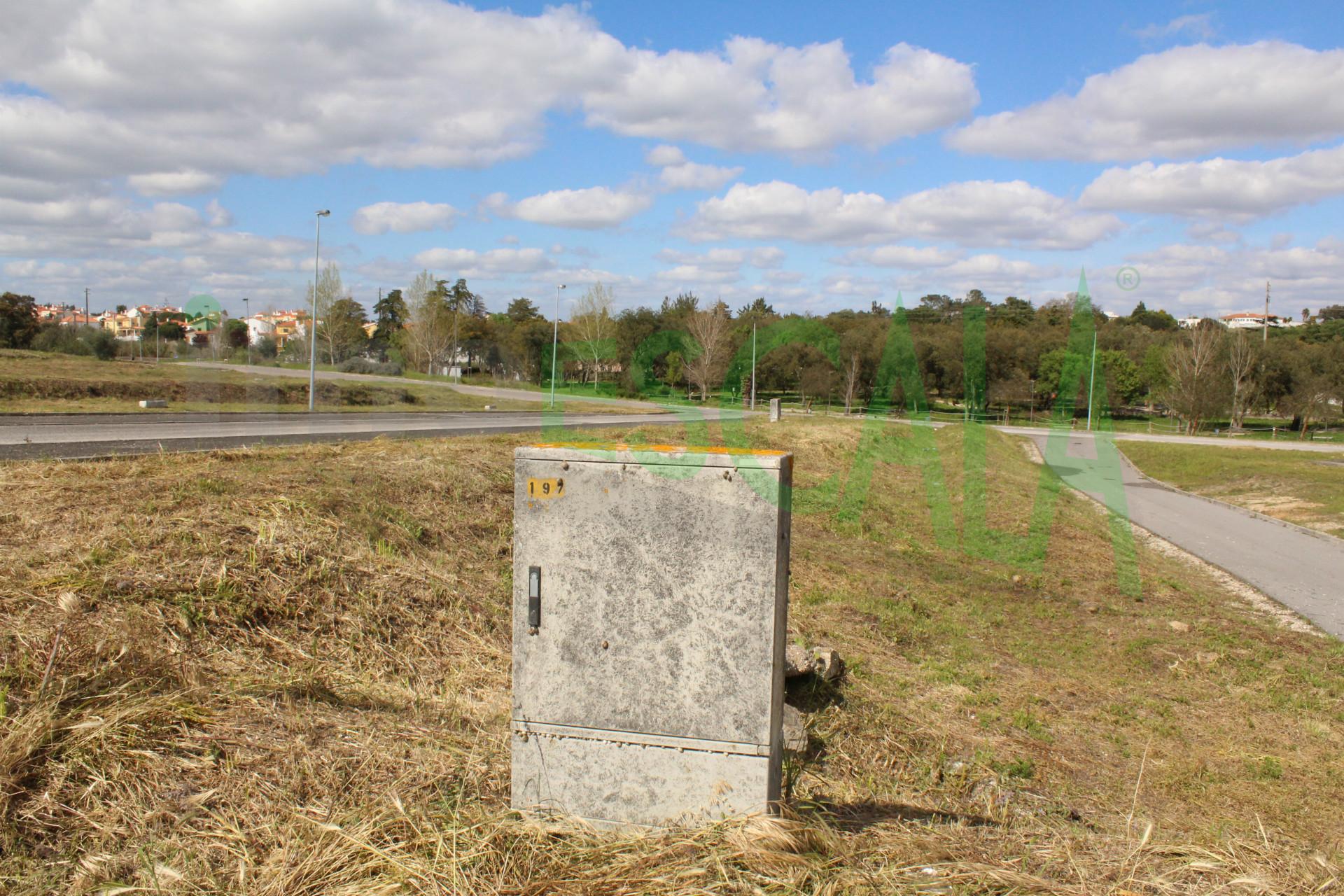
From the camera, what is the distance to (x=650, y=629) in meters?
3.31

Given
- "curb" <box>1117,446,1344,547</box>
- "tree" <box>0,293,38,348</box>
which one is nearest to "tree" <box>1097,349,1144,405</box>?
→ "curb" <box>1117,446,1344,547</box>

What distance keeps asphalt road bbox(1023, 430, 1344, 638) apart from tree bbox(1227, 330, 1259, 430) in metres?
33.1

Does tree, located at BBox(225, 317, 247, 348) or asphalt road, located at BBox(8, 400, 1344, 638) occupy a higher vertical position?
tree, located at BBox(225, 317, 247, 348)

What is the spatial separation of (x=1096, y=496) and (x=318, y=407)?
85.2 ft

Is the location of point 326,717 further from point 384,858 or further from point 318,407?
point 318,407

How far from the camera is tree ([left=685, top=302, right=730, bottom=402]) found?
1038 centimetres

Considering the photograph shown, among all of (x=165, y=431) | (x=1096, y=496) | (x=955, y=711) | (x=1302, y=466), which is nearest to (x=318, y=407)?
(x=165, y=431)

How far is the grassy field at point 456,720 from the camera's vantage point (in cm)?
312

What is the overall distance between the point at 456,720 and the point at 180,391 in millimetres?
32259

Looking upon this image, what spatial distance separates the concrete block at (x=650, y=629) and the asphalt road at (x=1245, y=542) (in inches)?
455

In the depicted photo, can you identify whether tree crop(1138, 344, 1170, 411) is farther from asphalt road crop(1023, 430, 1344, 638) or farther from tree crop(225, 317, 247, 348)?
tree crop(225, 317, 247, 348)

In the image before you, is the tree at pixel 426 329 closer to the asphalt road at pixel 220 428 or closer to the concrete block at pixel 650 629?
the asphalt road at pixel 220 428

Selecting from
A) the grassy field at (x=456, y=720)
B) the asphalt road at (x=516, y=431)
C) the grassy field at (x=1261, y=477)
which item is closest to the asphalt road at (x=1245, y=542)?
the asphalt road at (x=516, y=431)

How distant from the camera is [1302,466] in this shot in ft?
124
